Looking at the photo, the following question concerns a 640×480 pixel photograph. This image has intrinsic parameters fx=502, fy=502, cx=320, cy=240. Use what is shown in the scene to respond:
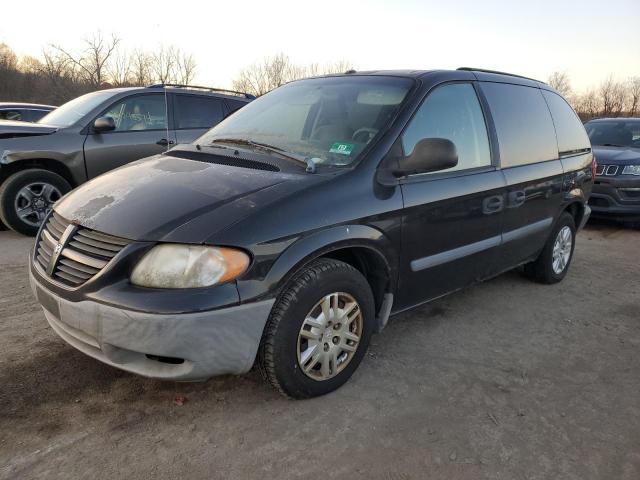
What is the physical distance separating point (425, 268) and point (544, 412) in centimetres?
101

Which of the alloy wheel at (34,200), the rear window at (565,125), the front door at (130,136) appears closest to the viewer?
the rear window at (565,125)

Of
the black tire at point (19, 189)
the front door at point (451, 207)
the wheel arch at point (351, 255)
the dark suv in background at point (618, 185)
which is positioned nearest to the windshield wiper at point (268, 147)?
the wheel arch at point (351, 255)

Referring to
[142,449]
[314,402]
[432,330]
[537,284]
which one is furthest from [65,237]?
[537,284]

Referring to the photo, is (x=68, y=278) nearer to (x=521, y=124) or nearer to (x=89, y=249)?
(x=89, y=249)

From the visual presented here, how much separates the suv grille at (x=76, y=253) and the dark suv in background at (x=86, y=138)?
3.28 metres

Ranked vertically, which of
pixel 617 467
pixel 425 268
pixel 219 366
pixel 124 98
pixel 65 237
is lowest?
pixel 617 467

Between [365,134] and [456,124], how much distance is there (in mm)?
778

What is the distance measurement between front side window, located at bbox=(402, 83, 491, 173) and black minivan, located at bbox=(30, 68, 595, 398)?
13mm

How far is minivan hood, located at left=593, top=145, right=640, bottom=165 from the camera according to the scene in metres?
7.32

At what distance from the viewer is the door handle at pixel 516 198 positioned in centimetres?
367

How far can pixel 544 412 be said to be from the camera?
8.72 ft

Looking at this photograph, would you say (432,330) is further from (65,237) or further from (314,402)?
(65,237)

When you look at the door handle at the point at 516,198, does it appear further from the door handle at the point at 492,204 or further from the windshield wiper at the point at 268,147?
the windshield wiper at the point at 268,147

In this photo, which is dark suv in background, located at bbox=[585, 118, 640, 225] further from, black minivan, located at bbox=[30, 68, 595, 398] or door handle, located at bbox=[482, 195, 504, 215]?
door handle, located at bbox=[482, 195, 504, 215]
